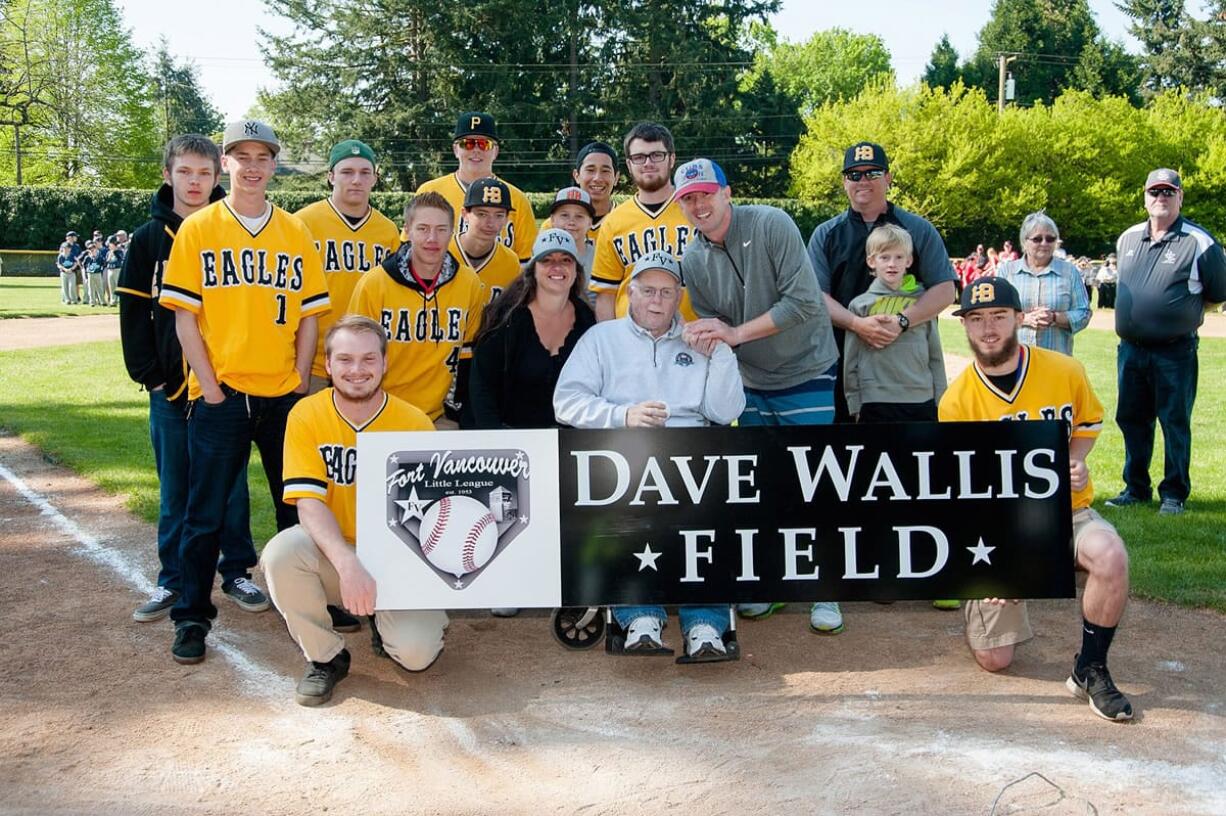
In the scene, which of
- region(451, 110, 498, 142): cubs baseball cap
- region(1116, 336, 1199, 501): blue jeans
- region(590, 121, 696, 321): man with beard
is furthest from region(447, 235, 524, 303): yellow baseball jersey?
region(1116, 336, 1199, 501): blue jeans

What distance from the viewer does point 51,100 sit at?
2222 inches

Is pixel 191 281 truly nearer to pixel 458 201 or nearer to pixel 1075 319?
pixel 458 201

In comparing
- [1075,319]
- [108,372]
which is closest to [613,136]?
[108,372]

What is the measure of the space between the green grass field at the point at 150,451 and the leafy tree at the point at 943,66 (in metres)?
63.6

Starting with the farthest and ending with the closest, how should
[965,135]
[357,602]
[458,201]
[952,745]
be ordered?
[965,135] < [458,201] < [357,602] < [952,745]

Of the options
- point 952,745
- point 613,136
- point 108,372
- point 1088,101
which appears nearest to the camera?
point 952,745

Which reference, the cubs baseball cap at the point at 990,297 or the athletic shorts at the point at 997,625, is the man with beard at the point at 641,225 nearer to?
the cubs baseball cap at the point at 990,297

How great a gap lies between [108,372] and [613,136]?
39856 mm

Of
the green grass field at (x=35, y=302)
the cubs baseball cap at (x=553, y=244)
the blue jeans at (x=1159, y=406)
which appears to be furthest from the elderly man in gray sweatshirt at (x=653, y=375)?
the green grass field at (x=35, y=302)

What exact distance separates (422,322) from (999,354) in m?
2.78

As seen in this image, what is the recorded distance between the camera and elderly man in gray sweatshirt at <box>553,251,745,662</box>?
15.9 feet

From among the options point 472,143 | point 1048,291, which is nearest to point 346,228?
point 472,143

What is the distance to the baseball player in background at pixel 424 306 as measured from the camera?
5480mm

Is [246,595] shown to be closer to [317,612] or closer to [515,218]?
[317,612]
